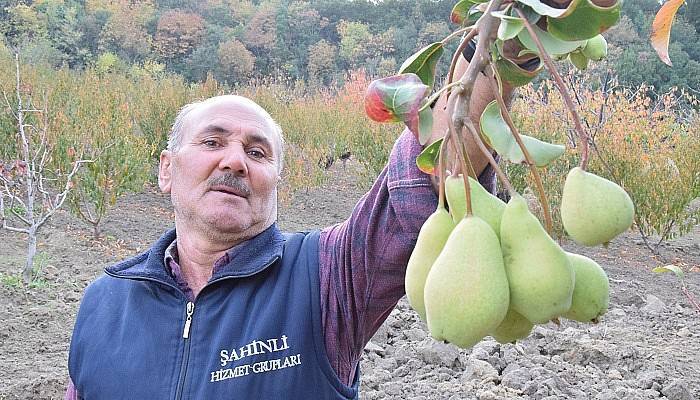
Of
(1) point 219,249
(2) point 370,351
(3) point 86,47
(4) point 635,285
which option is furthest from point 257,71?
(1) point 219,249

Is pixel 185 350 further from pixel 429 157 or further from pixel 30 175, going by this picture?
pixel 30 175

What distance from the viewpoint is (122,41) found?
71.7 feet

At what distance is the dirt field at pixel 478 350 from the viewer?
311 centimetres

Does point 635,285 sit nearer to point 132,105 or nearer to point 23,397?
point 23,397

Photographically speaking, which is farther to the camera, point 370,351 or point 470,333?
point 370,351

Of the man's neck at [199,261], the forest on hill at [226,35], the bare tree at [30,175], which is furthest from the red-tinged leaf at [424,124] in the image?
the forest on hill at [226,35]

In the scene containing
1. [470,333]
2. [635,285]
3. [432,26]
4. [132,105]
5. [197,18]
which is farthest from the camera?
[197,18]

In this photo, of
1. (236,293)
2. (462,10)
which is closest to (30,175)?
(236,293)

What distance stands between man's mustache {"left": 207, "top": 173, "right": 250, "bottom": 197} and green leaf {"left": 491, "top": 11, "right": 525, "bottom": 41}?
1.13 meters

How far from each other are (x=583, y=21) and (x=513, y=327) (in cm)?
23

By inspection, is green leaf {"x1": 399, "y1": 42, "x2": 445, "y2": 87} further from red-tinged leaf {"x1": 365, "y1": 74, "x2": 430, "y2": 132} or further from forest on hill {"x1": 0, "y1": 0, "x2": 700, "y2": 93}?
forest on hill {"x1": 0, "y1": 0, "x2": 700, "y2": 93}

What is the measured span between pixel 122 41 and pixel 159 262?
21892mm

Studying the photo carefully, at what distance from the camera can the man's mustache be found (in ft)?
5.14

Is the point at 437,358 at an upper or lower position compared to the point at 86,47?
lower
